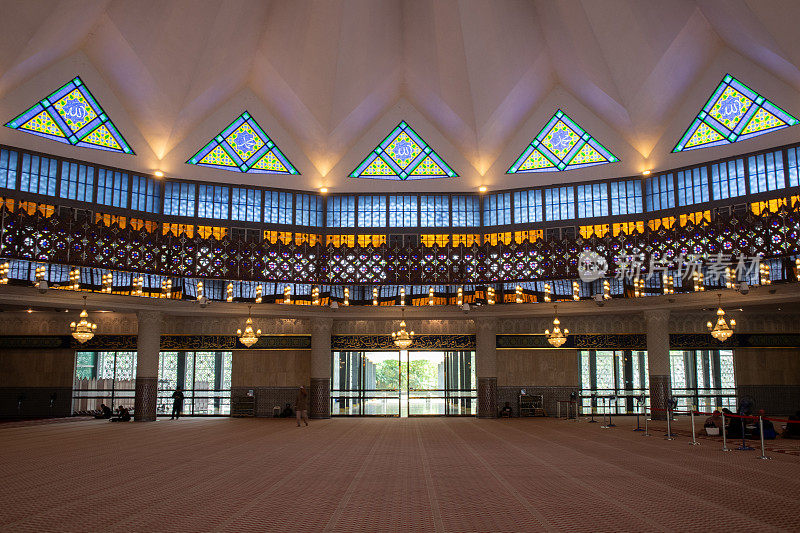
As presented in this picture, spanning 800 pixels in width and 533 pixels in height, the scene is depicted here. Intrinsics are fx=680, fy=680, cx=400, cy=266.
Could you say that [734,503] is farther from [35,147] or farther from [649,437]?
[35,147]

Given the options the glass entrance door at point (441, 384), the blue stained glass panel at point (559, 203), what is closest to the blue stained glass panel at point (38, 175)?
the glass entrance door at point (441, 384)

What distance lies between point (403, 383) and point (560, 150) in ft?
41.1

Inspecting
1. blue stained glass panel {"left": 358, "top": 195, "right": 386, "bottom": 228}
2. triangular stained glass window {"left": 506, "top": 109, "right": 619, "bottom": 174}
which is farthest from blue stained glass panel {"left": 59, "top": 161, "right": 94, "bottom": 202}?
triangular stained glass window {"left": 506, "top": 109, "right": 619, "bottom": 174}

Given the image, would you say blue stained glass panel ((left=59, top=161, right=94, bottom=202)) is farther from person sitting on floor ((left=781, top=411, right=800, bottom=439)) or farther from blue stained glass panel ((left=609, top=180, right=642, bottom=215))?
person sitting on floor ((left=781, top=411, right=800, bottom=439))

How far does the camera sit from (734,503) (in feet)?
31.8

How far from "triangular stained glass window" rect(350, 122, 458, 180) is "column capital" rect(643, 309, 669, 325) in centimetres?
1016

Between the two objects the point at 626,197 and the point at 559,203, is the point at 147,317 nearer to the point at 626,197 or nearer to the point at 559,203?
the point at 559,203

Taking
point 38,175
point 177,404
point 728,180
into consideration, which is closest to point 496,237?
point 728,180

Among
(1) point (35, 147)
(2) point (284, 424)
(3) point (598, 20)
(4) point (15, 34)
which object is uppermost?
(3) point (598, 20)

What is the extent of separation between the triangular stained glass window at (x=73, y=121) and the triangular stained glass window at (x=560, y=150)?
1659 cm

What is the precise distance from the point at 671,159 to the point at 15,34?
80.4 feet

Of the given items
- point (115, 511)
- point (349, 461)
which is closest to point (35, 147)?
point (349, 461)

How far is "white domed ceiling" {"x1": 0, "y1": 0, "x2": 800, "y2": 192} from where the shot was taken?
2475 cm

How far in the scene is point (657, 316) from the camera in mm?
27219
